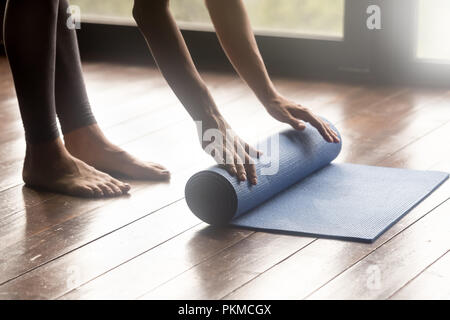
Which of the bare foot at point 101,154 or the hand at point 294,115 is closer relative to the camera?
the hand at point 294,115

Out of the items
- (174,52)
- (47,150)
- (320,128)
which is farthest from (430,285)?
(47,150)

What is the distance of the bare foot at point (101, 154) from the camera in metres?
2.45

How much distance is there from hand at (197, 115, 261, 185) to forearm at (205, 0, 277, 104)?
219 mm

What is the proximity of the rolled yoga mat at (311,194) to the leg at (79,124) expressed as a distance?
0.38 metres

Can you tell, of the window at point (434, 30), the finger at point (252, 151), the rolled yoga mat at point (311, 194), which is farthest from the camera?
the window at point (434, 30)

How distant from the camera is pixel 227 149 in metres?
2.06

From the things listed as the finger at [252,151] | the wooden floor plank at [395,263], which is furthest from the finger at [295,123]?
the wooden floor plank at [395,263]

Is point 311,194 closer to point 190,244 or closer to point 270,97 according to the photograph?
point 270,97

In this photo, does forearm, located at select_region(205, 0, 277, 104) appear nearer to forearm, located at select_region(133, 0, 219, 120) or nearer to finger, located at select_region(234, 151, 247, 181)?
forearm, located at select_region(133, 0, 219, 120)

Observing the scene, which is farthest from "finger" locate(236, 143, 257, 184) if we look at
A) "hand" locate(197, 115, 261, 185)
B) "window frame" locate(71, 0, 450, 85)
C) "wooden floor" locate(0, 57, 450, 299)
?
"window frame" locate(71, 0, 450, 85)

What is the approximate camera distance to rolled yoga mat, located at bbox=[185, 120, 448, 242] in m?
2.00

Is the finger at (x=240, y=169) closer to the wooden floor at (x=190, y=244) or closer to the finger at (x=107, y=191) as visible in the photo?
the wooden floor at (x=190, y=244)

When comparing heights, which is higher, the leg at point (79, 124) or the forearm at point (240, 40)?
the forearm at point (240, 40)

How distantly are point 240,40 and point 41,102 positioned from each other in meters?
0.54
